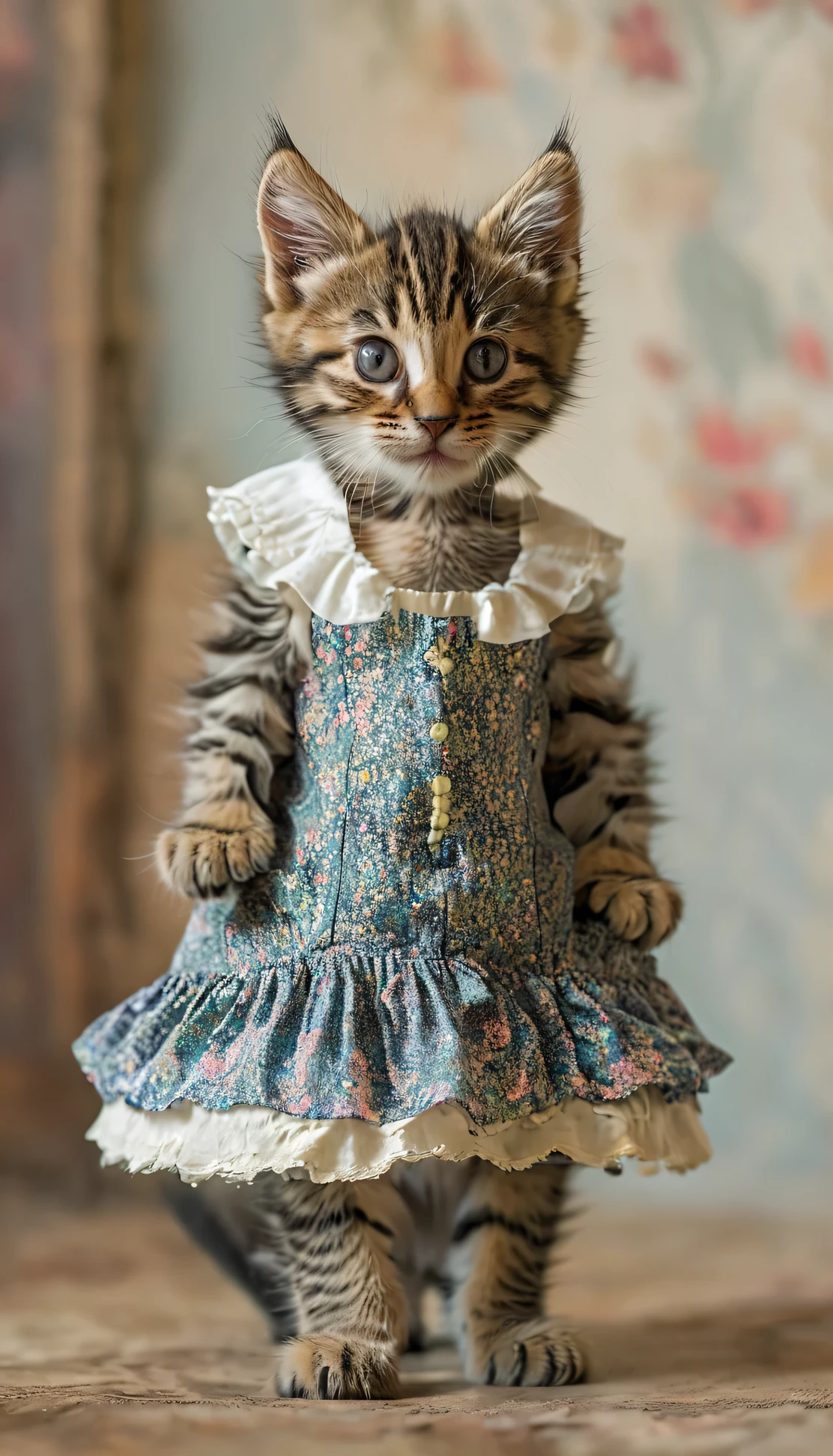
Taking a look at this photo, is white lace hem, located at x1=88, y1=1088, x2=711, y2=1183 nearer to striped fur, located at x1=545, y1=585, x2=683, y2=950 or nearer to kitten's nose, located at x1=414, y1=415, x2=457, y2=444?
striped fur, located at x1=545, y1=585, x2=683, y2=950

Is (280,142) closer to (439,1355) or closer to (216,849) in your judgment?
(216,849)

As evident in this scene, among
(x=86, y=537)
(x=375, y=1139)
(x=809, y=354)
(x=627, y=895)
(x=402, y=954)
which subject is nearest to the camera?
(x=375, y=1139)

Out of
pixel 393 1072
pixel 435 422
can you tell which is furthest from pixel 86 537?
pixel 393 1072

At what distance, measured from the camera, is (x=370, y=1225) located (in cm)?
123

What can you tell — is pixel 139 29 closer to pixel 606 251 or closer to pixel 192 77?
pixel 192 77

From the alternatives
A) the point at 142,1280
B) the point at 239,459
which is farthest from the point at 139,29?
the point at 142,1280

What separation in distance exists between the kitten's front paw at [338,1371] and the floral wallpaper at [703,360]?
97 centimetres

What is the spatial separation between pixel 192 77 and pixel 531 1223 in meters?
1.73

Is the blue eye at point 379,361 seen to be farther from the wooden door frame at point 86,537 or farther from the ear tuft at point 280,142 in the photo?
the wooden door frame at point 86,537

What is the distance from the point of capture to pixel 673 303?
2.07m

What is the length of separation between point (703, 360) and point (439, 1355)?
1.41 m

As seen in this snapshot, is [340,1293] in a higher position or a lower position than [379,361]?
lower

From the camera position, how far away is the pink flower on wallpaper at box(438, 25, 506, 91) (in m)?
2.08

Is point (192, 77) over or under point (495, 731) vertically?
over
